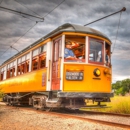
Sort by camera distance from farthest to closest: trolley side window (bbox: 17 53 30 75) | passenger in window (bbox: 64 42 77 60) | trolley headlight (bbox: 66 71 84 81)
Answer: trolley side window (bbox: 17 53 30 75) < passenger in window (bbox: 64 42 77 60) < trolley headlight (bbox: 66 71 84 81)

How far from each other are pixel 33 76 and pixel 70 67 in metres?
2.80

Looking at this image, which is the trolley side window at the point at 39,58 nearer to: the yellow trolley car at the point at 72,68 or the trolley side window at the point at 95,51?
the yellow trolley car at the point at 72,68

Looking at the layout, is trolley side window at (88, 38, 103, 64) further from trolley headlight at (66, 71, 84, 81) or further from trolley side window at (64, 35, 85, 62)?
trolley headlight at (66, 71, 84, 81)

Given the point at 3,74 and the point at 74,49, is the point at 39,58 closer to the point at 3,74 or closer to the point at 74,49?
the point at 74,49

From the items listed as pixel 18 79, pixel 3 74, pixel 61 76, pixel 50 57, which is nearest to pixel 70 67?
pixel 61 76

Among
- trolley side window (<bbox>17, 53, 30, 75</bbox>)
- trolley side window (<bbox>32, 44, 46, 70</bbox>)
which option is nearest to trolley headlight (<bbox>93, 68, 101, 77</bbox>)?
trolley side window (<bbox>32, 44, 46, 70</bbox>)

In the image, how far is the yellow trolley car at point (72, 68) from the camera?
8.21 metres

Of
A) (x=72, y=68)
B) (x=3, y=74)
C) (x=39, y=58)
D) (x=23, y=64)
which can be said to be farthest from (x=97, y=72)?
(x=3, y=74)

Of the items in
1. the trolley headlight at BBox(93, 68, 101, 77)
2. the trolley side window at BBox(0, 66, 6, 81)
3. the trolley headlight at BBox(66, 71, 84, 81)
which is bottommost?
the trolley headlight at BBox(66, 71, 84, 81)

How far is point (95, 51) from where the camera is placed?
29.5ft

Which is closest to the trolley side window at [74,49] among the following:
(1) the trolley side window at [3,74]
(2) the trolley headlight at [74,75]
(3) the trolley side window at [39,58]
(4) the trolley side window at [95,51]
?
(4) the trolley side window at [95,51]

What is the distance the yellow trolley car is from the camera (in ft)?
26.9

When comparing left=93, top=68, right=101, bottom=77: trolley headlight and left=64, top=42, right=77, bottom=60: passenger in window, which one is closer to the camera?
left=64, top=42, right=77, bottom=60: passenger in window

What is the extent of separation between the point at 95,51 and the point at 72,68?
1389 mm
